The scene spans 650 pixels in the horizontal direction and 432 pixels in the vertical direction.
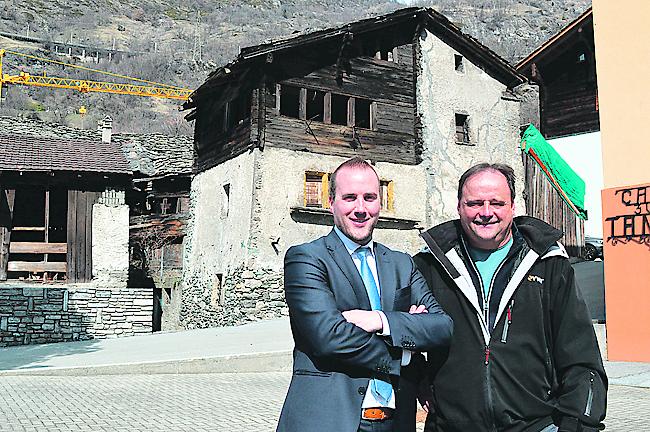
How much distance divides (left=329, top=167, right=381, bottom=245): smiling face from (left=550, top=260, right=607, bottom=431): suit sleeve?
83 centimetres

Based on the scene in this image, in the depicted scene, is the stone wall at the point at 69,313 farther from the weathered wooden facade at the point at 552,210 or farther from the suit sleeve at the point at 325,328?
the suit sleeve at the point at 325,328

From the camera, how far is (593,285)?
16.9 metres

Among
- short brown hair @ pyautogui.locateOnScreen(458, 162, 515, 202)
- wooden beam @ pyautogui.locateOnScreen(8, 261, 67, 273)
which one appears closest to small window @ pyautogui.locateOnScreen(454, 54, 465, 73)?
wooden beam @ pyautogui.locateOnScreen(8, 261, 67, 273)

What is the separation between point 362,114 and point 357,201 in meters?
19.0

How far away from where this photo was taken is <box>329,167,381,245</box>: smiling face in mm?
2943

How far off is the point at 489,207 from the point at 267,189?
16243 millimetres

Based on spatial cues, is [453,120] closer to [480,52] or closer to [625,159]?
[480,52]

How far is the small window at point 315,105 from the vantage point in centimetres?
2059

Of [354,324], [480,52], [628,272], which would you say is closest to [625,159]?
[628,272]

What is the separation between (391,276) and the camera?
303 cm

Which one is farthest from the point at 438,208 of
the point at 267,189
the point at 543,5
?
the point at 543,5

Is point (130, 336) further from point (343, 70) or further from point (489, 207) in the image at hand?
point (489, 207)

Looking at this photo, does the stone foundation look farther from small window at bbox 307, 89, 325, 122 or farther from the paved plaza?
the paved plaza

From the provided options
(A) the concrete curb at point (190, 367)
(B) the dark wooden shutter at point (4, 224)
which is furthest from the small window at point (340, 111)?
(A) the concrete curb at point (190, 367)
